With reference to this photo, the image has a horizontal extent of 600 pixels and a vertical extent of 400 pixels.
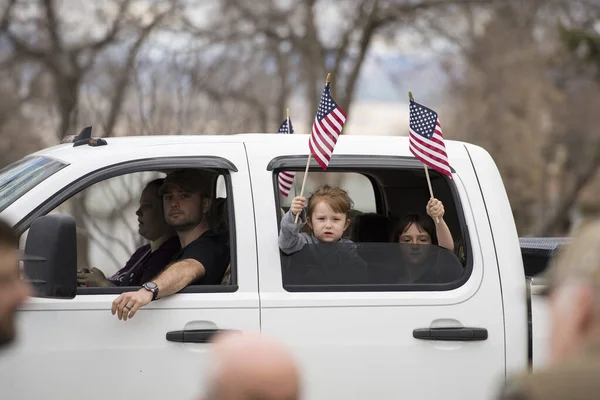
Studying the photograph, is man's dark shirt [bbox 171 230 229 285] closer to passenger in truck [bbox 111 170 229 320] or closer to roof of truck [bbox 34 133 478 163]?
passenger in truck [bbox 111 170 229 320]

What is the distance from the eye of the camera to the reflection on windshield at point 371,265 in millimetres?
4324

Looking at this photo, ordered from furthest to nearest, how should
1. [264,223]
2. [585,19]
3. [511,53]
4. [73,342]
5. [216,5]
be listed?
1. [511,53]
2. [585,19]
3. [216,5]
4. [264,223]
5. [73,342]

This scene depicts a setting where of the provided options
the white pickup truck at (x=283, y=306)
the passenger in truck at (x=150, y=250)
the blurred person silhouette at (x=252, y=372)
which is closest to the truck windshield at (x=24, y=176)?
the white pickup truck at (x=283, y=306)

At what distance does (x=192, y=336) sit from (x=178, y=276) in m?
0.26

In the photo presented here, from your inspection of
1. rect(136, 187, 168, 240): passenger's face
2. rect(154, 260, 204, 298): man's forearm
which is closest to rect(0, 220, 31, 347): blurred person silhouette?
rect(154, 260, 204, 298): man's forearm

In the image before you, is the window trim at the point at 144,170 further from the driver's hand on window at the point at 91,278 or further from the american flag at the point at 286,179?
the american flag at the point at 286,179

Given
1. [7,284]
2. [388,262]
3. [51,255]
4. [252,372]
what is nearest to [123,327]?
[51,255]

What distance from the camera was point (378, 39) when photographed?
16.6 metres

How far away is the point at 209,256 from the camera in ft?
14.5

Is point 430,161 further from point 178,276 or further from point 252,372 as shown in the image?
point 252,372

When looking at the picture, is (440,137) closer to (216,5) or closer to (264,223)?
(264,223)

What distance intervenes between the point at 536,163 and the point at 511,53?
23.0 ft

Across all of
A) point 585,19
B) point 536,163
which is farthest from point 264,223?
point 536,163

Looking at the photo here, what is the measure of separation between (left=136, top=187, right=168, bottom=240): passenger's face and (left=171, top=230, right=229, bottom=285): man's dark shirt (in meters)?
0.50
